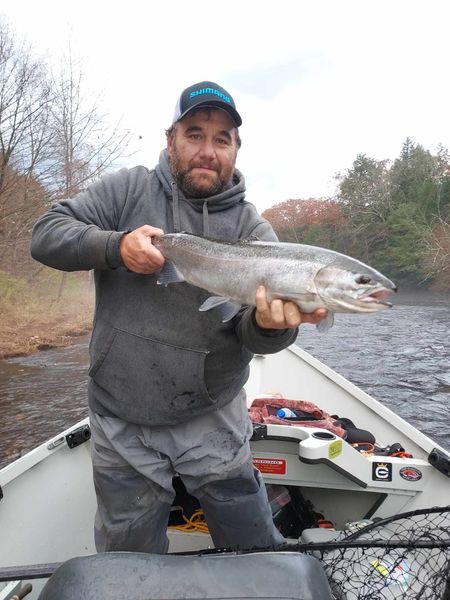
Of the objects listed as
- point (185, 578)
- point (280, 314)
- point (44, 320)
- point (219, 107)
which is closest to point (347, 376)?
point (280, 314)

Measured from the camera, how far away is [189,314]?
2.58 metres

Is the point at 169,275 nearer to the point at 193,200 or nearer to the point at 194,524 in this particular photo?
the point at 193,200

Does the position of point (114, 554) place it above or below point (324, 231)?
below

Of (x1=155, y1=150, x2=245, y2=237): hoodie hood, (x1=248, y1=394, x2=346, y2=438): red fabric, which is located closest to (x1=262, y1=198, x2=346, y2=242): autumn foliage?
(x1=248, y1=394, x2=346, y2=438): red fabric

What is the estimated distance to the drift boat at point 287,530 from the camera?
1363 millimetres

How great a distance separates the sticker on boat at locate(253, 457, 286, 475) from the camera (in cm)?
362

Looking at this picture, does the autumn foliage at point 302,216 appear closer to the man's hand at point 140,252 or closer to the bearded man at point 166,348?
the bearded man at point 166,348

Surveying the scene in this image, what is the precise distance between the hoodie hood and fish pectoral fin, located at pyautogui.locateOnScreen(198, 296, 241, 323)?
0.46 meters

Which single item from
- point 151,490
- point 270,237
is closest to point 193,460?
point 151,490

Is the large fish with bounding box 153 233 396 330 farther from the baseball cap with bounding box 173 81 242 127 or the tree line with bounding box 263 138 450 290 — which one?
the tree line with bounding box 263 138 450 290

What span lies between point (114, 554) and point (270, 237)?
6.33 ft

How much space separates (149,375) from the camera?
8.20 ft

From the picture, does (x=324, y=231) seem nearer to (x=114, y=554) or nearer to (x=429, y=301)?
(x=429, y=301)

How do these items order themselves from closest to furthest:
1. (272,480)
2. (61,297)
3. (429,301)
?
1. (272,480)
2. (61,297)
3. (429,301)
